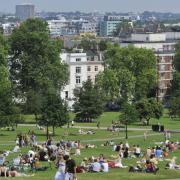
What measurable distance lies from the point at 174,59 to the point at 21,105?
54.3 m

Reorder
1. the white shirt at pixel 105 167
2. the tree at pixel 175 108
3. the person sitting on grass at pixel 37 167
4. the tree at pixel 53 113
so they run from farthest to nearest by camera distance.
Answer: the tree at pixel 175 108
the tree at pixel 53 113
the person sitting on grass at pixel 37 167
the white shirt at pixel 105 167

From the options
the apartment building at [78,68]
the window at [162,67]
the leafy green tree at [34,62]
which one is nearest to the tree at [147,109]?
the leafy green tree at [34,62]

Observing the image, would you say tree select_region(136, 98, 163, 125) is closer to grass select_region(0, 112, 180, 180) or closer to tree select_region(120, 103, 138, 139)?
grass select_region(0, 112, 180, 180)

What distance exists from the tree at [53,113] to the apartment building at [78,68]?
60578 millimetres

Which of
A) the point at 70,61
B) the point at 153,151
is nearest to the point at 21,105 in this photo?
the point at 70,61

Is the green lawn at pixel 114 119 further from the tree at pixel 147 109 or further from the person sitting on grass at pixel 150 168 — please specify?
the person sitting on grass at pixel 150 168

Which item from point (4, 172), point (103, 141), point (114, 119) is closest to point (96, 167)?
point (4, 172)

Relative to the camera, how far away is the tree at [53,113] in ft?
302

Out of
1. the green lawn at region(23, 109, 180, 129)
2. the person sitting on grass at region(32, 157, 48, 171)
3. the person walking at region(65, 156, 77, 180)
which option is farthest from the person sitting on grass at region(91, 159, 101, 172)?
the green lawn at region(23, 109, 180, 129)

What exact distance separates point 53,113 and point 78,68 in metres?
67.0

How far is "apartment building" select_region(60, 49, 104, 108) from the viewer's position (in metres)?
156

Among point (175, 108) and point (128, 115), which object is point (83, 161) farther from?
point (175, 108)

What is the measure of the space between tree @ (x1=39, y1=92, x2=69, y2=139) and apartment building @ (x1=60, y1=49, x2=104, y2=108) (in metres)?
60.6

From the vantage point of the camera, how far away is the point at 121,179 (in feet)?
174
